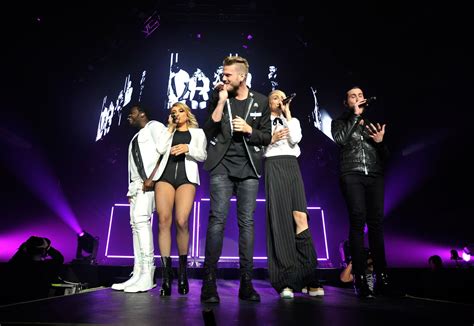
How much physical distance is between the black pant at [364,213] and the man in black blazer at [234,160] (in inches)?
34.4

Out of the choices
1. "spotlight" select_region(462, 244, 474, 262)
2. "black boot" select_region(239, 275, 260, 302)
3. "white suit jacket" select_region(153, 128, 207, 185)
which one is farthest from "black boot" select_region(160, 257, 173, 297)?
"spotlight" select_region(462, 244, 474, 262)

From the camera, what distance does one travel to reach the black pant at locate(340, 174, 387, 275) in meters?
2.50

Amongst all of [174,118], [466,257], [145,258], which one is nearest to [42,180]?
[145,258]

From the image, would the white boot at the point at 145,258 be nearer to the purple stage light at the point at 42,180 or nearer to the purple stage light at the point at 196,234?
the purple stage light at the point at 196,234

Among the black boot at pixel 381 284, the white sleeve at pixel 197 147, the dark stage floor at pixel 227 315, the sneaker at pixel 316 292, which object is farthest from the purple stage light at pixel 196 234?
the dark stage floor at pixel 227 315

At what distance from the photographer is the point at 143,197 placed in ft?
9.61

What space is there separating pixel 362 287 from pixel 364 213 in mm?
563

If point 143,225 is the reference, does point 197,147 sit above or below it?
above

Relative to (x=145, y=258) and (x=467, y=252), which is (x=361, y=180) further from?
(x=467, y=252)

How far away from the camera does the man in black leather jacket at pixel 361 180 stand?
2.51 metres

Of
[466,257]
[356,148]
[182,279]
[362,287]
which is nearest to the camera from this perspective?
[362,287]

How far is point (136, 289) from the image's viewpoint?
2564 mm

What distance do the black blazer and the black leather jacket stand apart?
77cm

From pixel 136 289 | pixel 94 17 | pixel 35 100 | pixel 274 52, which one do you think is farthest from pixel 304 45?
pixel 136 289
